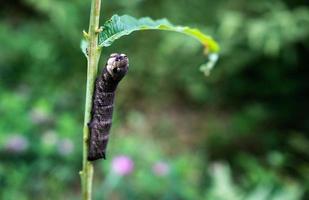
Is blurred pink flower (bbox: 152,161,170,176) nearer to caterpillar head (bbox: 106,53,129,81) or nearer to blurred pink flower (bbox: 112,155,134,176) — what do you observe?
blurred pink flower (bbox: 112,155,134,176)

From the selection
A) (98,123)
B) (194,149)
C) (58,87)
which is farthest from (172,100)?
(98,123)

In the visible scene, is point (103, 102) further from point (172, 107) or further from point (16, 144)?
point (172, 107)

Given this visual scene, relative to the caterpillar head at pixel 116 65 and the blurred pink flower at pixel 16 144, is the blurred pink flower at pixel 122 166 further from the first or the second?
the caterpillar head at pixel 116 65

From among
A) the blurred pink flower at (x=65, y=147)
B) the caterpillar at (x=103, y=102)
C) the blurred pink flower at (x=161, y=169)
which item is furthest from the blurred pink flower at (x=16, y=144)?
the caterpillar at (x=103, y=102)

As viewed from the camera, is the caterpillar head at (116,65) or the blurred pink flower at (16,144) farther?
the blurred pink flower at (16,144)

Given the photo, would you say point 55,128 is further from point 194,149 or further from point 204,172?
point 194,149

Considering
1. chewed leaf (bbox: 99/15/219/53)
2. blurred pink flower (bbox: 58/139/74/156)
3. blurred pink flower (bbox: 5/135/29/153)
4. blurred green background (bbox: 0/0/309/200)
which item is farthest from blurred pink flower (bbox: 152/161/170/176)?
chewed leaf (bbox: 99/15/219/53)

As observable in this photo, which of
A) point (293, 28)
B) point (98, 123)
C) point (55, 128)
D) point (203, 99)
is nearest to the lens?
point (98, 123)
